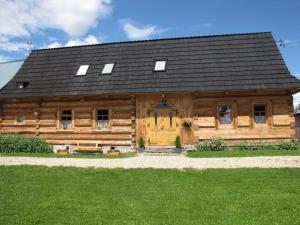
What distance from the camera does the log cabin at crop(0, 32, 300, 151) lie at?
16.4 m

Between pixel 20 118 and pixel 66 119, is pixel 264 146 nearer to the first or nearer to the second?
pixel 66 119

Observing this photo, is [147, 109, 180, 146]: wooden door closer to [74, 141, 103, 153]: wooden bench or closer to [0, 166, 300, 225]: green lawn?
[74, 141, 103, 153]: wooden bench

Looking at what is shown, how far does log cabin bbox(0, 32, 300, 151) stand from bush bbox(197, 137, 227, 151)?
0.43 metres

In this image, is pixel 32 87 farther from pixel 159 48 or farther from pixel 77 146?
pixel 159 48

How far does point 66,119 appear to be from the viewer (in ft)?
60.9

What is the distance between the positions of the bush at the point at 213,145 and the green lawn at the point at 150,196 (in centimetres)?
599

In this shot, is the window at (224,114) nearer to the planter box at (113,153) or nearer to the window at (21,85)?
the planter box at (113,153)

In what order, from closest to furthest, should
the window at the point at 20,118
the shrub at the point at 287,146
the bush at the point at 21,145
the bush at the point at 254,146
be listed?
the shrub at the point at 287,146
the bush at the point at 254,146
the bush at the point at 21,145
the window at the point at 20,118

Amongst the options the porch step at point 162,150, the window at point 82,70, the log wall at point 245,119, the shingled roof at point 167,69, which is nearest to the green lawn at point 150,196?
the porch step at point 162,150

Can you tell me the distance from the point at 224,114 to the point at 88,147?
23.1 ft

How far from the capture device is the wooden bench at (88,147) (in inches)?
674

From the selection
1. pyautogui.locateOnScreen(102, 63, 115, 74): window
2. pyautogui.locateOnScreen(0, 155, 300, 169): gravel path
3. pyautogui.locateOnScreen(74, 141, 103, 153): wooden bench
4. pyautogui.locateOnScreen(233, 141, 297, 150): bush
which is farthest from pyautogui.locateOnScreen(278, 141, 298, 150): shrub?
pyautogui.locateOnScreen(102, 63, 115, 74): window

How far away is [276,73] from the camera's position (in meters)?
16.4

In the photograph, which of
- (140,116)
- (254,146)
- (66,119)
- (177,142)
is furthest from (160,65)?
(254,146)
